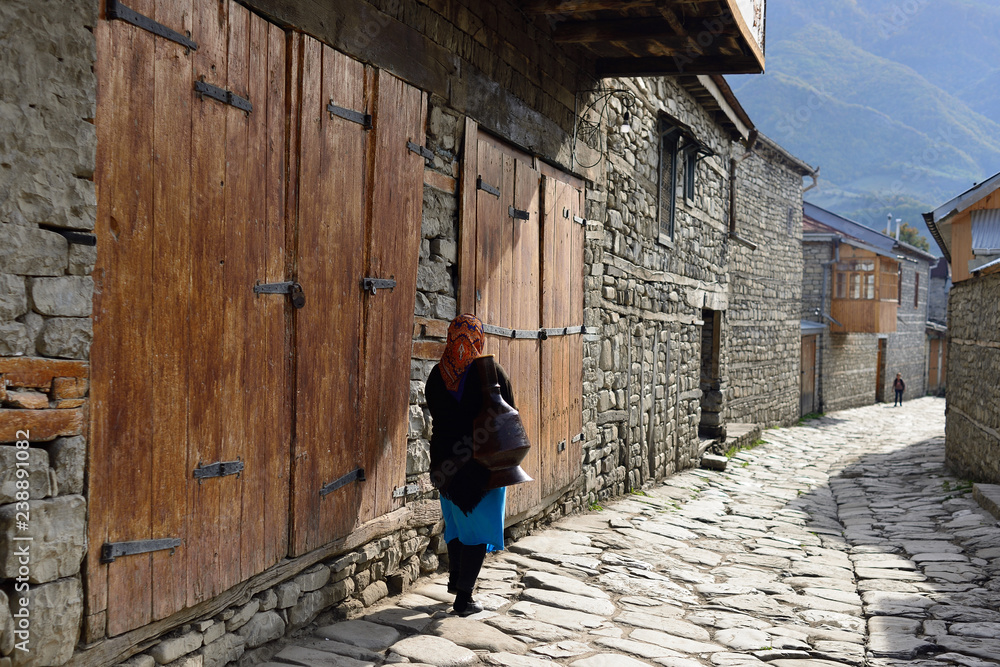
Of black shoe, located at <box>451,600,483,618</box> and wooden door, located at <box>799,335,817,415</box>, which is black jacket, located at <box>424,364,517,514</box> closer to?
black shoe, located at <box>451,600,483,618</box>

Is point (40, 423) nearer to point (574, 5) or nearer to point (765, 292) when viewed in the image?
point (574, 5)

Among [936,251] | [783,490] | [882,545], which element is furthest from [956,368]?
[936,251]

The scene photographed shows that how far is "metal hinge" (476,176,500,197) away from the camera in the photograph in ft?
15.8

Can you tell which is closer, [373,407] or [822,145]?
[373,407]

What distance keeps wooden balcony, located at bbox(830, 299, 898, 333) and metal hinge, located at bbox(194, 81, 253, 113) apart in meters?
21.9

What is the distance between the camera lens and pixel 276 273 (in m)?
3.22

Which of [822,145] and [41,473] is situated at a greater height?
[822,145]

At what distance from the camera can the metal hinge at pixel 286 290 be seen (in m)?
3.12

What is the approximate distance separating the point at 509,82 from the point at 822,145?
5910 inches

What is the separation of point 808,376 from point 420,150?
18.9 meters

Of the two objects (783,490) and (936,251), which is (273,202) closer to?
(783,490)

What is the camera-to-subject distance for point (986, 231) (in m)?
11.8

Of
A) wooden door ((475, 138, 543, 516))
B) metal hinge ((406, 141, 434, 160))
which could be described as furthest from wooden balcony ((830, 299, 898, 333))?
metal hinge ((406, 141, 434, 160))

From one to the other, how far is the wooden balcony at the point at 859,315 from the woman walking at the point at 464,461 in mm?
20637
